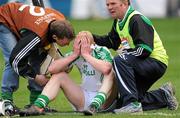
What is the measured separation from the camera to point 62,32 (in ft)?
33.9

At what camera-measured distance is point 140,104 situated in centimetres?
1047

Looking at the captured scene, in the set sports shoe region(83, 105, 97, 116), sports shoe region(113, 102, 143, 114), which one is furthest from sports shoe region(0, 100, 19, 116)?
sports shoe region(113, 102, 143, 114)

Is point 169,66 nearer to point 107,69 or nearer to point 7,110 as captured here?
point 107,69

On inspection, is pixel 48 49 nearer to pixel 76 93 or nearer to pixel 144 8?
pixel 76 93

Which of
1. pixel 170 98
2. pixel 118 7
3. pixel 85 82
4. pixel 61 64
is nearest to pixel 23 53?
pixel 61 64

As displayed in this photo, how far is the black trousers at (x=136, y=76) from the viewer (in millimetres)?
10406

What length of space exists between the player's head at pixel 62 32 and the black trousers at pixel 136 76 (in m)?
0.64

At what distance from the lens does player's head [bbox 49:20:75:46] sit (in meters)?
10.3

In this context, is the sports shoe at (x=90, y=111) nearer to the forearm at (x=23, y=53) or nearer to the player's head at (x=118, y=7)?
the forearm at (x=23, y=53)

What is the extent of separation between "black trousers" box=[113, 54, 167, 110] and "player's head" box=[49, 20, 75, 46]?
2.10 feet

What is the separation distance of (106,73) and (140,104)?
0.56 meters

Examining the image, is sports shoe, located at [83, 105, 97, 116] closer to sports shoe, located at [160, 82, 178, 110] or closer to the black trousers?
the black trousers

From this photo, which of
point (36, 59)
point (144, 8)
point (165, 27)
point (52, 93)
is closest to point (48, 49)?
point (36, 59)

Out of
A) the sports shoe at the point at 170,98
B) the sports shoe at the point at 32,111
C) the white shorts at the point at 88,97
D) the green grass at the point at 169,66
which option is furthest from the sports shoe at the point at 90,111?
the sports shoe at the point at 170,98
